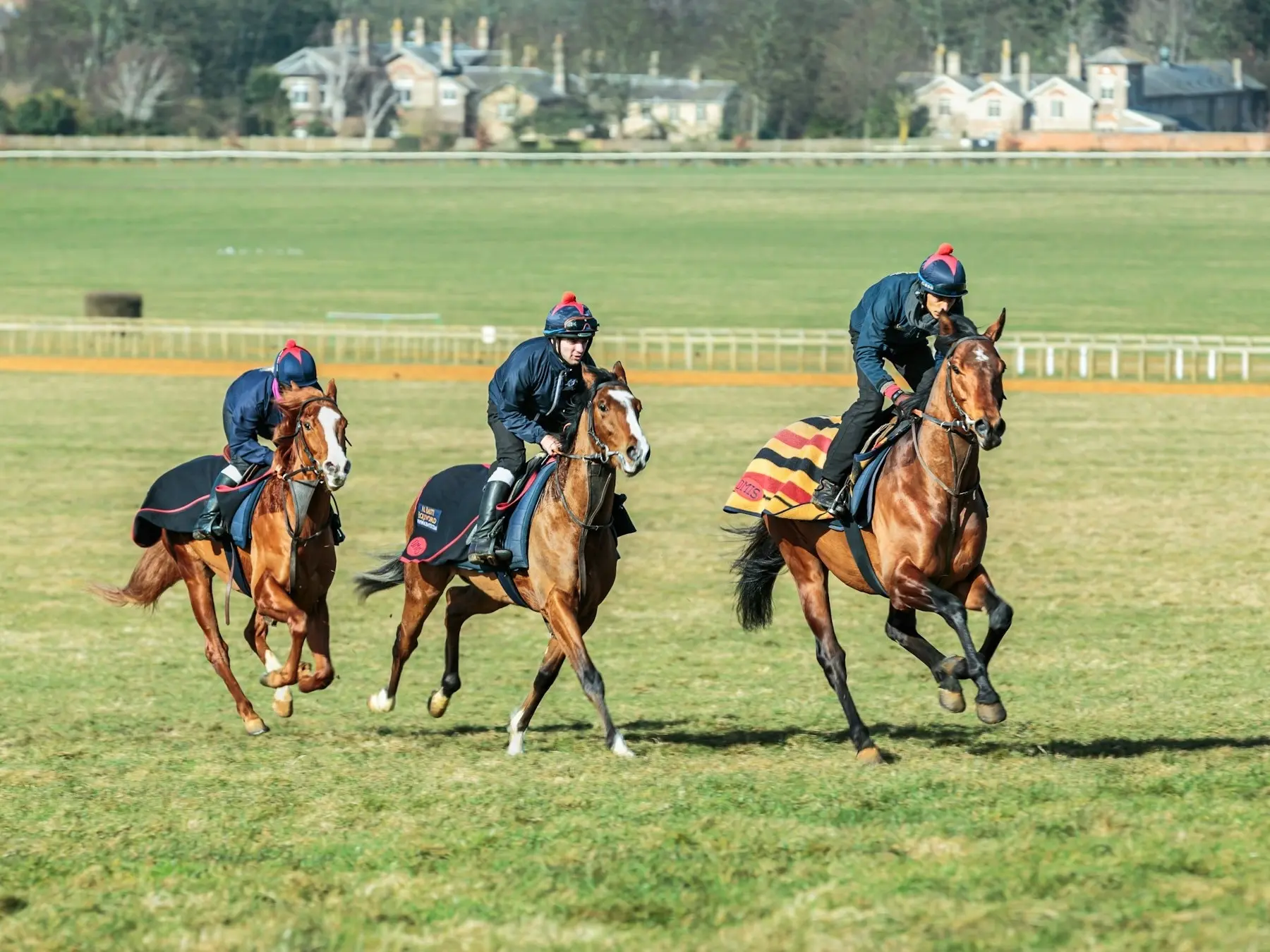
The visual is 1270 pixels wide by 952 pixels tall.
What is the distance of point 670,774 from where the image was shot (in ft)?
31.8

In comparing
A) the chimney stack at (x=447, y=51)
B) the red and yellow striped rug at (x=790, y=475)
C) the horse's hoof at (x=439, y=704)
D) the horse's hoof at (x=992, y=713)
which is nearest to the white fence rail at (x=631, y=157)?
the chimney stack at (x=447, y=51)

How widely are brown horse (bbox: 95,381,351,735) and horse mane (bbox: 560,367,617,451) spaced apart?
113 centimetres

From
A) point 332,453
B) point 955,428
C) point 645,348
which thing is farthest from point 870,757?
point 645,348

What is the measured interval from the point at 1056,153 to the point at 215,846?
138m

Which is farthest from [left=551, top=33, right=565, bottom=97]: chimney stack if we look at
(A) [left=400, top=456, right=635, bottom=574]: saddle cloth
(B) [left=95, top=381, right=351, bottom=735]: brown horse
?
(B) [left=95, top=381, right=351, bottom=735]: brown horse

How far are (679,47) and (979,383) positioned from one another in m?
179

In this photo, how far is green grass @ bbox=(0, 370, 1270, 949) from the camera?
7027mm

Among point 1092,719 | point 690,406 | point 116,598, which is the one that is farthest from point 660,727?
point 690,406

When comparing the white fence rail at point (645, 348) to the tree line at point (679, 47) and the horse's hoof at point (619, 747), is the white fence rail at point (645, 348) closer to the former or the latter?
the horse's hoof at point (619, 747)

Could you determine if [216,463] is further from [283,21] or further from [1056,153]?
[283,21]

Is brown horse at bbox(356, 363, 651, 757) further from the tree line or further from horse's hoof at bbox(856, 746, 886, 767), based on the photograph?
the tree line

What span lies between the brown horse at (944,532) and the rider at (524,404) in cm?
171

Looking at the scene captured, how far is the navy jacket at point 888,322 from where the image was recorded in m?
10.6

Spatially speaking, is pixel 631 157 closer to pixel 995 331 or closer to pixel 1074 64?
pixel 1074 64
